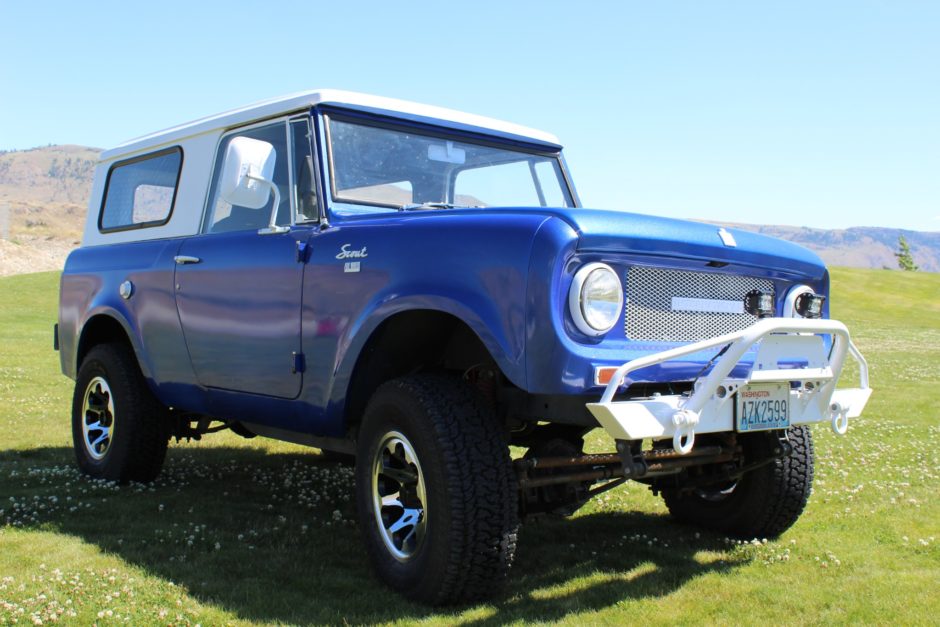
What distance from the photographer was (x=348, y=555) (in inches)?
180

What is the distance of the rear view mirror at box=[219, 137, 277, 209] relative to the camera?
14.4ft

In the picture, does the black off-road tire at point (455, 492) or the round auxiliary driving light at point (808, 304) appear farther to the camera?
the round auxiliary driving light at point (808, 304)

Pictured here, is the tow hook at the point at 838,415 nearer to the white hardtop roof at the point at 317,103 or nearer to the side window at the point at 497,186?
the side window at the point at 497,186

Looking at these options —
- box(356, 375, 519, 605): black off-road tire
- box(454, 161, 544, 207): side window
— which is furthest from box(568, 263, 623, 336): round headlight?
box(454, 161, 544, 207): side window

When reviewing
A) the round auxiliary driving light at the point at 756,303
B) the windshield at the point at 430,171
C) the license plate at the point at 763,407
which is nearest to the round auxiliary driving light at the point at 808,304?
the round auxiliary driving light at the point at 756,303

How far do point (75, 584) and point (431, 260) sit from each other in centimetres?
216

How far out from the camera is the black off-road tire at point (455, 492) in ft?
11.5

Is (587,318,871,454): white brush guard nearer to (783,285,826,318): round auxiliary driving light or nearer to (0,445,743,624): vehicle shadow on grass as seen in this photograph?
(783,285,826,318): round auxiliary driving light

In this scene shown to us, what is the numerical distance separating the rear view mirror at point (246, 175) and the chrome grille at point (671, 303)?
197 centimetres

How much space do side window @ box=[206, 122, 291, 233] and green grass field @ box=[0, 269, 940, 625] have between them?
1741mm

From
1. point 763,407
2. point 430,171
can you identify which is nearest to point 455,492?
point 763,407

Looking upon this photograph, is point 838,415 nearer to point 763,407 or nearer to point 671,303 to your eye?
point 763,407

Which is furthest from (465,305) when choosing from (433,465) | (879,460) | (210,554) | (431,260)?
(879,460)

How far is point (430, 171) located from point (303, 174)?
0.75 m
